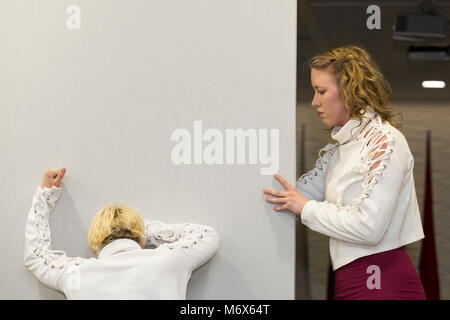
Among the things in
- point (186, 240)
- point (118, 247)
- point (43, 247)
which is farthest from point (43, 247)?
point (186, 240)

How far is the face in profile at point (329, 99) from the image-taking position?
2.28 m

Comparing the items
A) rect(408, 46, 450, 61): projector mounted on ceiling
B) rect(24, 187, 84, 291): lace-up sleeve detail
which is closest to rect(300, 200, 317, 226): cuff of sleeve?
rect(24, 187, 84, 291): lace-up sleeve detail

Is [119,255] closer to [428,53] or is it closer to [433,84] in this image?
[428,53]

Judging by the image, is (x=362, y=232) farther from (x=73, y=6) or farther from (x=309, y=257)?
(x=309, y=257)

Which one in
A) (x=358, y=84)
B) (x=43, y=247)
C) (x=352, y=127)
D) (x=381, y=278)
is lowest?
(x=381, y=278)

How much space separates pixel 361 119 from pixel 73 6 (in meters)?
0.99

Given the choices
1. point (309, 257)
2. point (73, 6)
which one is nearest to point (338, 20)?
point (309, 257)

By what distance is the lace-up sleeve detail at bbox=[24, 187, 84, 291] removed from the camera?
6.84ft

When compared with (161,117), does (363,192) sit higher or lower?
lower

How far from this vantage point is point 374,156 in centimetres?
216

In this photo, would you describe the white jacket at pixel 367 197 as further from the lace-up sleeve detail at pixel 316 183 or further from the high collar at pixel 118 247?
the high collar at pixel 118 247

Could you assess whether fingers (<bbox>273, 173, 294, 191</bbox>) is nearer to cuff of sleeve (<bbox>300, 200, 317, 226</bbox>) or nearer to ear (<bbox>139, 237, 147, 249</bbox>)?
cuff of sleeve (<bbox>300, 200, 317, 226</bbox>)

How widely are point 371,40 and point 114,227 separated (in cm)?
313

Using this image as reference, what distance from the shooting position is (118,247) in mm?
2020
